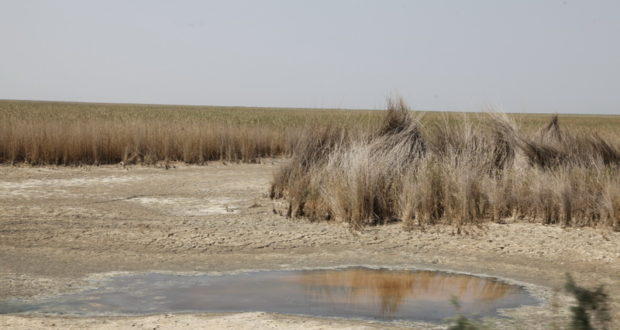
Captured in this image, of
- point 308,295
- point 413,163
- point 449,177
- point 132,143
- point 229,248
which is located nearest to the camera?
point 308,295

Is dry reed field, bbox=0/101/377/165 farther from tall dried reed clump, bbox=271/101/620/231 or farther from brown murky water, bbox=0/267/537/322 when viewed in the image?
brown murky water, bbox=0/267/537/322

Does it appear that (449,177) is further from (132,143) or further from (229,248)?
(132,143)

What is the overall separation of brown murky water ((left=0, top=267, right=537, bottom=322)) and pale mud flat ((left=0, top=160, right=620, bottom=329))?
256mm

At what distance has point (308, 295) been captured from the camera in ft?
20.1

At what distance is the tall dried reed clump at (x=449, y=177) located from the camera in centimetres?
891

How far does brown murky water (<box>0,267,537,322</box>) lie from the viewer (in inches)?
221

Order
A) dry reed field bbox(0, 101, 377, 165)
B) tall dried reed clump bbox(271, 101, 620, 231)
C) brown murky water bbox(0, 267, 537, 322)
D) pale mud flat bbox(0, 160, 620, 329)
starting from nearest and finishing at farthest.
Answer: pale mud flat bbox(0, 160, 620, 329) < brown murky water bbox(0, 267, 537, 322) < tall dried reed clump bbox(271, 101, 620, 231) < dry reed field bbox(0, 101, 377, 165)

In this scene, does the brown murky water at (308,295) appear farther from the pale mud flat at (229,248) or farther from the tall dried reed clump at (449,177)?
the tall dried reed clump at (449,177)

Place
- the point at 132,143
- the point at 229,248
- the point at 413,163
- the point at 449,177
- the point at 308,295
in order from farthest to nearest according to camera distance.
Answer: the point at 132,143, the point at 413,163, the point at 449,177, the point at 229,248, the point at 308,295

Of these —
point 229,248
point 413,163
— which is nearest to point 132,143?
point 413,163

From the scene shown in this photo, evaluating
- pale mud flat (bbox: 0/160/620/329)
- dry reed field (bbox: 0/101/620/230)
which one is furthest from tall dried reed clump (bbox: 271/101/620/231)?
pale mud flat (bbox: 0/160/620/329)

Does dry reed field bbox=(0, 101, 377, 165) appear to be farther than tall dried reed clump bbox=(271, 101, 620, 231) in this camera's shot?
Yes

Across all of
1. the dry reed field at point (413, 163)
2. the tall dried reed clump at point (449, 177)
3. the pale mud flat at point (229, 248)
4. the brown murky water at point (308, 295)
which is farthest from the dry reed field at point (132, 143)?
the brown murky water at point (308, 295)

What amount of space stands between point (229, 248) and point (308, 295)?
1.96m
